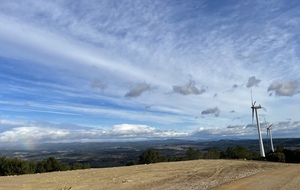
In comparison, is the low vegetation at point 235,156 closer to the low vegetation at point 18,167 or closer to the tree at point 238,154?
the tree at point 238,154

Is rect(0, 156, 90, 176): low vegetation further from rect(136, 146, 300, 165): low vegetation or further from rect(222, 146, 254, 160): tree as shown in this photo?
rect(222, 146, 254, 160): tree

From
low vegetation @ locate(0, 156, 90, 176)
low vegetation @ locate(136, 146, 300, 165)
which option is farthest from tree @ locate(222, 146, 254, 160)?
low vegetation @ locate(0, 156, 90, 176)

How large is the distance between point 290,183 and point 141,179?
1267cm

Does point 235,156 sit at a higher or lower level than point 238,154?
lower

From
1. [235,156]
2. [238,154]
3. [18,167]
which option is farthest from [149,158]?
[18,167]

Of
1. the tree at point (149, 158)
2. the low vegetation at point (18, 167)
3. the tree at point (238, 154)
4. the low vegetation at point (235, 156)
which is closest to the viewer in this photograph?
the low vegetation at point (18, 167)

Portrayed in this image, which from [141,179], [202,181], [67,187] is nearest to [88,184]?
[67,187]

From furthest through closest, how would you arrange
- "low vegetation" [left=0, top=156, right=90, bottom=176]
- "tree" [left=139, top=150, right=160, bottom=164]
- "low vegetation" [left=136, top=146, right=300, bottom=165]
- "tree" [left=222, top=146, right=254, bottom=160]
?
"tree" [left=222, top=146, right=254, bottom=160], "tree" [left=139, top=150, right=160, bottom=164], "low vegetation" [left=136, top=146, right=300, bottom=165], "low vegetation" [left=0, top=156, right=90, bottom=176]

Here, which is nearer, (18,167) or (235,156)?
(18,167)

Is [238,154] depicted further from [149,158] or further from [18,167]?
[18,167]

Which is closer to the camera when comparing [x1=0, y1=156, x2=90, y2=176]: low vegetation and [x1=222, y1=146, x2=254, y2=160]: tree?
[x1=0, y1=156, x2=90, y2=176]: low vegetation

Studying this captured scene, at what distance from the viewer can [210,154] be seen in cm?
7662

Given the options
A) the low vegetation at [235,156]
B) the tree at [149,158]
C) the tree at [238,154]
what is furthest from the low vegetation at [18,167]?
the tree at [238,154]

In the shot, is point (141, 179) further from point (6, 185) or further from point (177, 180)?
point (6, 185)
